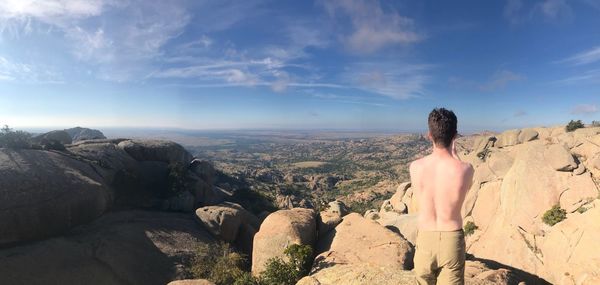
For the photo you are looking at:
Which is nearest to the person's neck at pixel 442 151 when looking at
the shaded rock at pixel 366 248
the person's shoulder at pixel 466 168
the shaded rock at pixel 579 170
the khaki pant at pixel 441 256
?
the person's shoulder at pixel 466 168

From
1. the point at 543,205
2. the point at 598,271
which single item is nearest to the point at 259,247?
the point at 598,271

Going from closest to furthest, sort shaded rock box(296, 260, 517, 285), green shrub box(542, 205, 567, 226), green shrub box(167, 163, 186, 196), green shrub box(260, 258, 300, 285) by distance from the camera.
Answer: shaded rock box(296, 260, 517, 285) → green shrub box(260, 258, 300, 285) → green shrub box(542, 205, 567, 226) → green shrub box(167, 163, 186, 196)

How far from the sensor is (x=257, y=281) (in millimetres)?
20750

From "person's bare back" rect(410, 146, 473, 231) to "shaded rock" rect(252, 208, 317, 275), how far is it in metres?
17.9

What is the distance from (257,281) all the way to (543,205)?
21.9 metres

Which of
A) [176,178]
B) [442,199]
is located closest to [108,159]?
[176,178]

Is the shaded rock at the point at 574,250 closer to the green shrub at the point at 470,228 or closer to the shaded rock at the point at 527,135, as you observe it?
the green shrub at the point at 470,228

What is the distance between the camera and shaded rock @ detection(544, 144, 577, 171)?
1086 inches

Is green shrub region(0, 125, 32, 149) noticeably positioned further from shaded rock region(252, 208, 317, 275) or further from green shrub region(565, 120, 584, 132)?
green shrub region(565, 120, 584, 132)

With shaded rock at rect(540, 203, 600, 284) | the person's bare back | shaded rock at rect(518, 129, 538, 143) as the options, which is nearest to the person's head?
the person's bare back

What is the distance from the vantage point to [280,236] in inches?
997

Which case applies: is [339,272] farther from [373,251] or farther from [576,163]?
[576,163]

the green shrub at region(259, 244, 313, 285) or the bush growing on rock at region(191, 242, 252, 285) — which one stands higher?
the green shrub at region(259, 244, 313, 285)

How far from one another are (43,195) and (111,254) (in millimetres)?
7763
